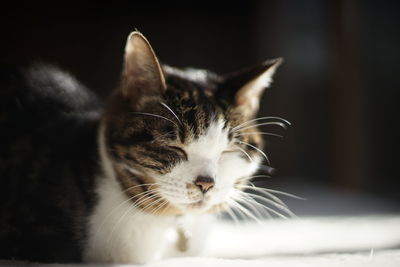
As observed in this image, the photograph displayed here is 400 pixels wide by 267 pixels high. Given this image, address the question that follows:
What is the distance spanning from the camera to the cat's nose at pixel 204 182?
0.87 m

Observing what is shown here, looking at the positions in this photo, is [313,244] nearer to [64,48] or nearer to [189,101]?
[189,101]

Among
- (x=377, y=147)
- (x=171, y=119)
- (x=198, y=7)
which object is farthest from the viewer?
(x=198, y=7)

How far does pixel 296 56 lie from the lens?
2842mm

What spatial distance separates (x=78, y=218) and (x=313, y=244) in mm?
678

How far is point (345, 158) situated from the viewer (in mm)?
2471

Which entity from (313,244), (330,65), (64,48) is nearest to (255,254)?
(313,244)

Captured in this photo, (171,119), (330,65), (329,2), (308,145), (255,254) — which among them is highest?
(329,2)

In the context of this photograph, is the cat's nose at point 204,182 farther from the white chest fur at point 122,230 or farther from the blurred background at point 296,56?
the blurred background at point 296,56

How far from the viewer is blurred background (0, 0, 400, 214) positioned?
88.5 inches

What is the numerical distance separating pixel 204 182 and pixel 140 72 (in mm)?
300

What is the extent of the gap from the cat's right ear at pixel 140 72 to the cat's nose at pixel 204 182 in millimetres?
236

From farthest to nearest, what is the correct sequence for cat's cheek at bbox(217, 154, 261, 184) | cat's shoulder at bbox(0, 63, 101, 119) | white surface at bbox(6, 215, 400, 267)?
cat's shoulder at bbox(0, 63, 101, 119) → cat's cheek at bbox(217, 154, 261, 184) → white surface at bbox(6, 215, 400, 267)

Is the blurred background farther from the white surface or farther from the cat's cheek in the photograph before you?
the cat's cheek

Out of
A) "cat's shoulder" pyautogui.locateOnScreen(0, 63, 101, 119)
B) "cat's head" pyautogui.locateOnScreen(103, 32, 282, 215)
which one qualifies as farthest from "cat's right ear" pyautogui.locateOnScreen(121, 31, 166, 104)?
"cat's shoulder" pyautogui.locateOnScreen(0, 63, 101, 119)
